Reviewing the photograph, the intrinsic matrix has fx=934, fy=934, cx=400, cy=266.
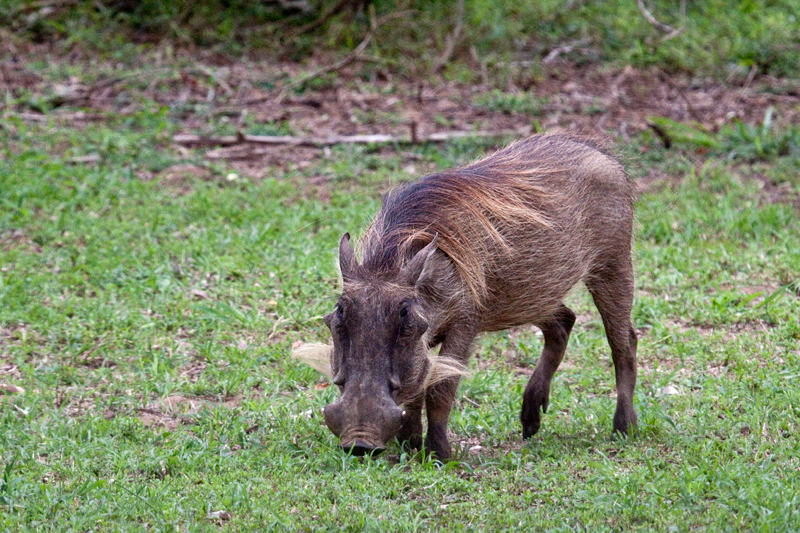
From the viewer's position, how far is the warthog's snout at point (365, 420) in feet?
10.7

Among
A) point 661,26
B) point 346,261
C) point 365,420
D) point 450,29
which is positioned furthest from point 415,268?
point 661,26

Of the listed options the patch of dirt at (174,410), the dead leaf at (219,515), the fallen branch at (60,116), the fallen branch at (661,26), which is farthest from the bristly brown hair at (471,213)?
the fallen branch at (661,26)

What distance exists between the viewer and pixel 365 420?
→ 3287mm

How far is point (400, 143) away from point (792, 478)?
218 inches

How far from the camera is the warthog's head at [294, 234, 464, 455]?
3299 mm

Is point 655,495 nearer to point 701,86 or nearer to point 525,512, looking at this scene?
point 525,512

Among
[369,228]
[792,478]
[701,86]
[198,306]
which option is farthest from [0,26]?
[792,478]

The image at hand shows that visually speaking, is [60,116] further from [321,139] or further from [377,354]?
[377,354]

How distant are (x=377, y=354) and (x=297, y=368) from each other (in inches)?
62.9

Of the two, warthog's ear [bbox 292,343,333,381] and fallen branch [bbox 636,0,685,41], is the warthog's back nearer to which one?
warthog's ear [bbox 292,343,333,381]

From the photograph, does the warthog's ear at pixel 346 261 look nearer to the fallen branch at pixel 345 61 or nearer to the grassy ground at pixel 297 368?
the grassy ground at pixel 297 368

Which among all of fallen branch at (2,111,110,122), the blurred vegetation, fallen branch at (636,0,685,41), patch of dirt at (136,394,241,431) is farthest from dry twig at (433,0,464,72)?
patch of dirt at (136,394,241,431)

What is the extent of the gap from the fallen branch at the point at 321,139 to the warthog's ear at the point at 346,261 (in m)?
4.86

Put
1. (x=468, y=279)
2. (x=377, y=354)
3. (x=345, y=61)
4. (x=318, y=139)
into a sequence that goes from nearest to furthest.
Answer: (x=377, y=354), (x=468, y=279), (x=318, y=139), (x=345, y=61)
